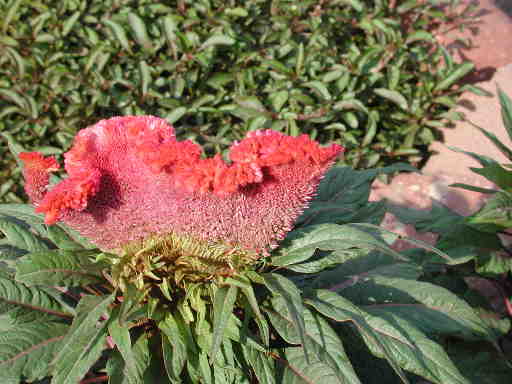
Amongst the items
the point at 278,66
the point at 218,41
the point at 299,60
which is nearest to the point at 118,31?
the point at 218,41

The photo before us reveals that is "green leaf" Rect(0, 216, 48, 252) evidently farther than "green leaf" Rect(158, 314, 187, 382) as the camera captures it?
Yes

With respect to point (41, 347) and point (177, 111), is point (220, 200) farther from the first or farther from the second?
point (177, 111)

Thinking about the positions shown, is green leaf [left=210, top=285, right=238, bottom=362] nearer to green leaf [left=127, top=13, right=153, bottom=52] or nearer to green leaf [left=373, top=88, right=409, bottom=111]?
green leaf [left=127, top=13, right=153, bottom=52]

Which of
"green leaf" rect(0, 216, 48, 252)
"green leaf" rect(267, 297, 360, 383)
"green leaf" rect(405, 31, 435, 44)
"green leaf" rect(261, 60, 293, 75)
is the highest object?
"green leaf" rect(405, 31, 435, 44)

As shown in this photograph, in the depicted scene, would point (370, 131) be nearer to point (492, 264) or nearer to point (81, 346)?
point (492, 264)

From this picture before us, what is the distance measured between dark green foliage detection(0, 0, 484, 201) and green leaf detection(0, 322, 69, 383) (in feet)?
7.14

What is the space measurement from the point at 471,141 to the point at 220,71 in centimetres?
214

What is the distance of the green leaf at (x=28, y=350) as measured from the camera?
117 cm

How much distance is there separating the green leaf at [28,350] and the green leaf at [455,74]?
356cm

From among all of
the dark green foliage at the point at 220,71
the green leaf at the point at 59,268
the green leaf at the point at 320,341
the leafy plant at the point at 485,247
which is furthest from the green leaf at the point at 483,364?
the dark green foliage at the point at 220,71

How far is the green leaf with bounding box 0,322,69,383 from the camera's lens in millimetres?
1174

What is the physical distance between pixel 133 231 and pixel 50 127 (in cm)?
272

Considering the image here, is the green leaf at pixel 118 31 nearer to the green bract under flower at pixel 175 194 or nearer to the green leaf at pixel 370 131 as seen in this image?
the green leaf at pixel 370 131

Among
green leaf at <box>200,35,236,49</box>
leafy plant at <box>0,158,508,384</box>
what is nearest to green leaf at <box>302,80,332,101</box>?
green leaf at <box>200,35,236,49</box>
